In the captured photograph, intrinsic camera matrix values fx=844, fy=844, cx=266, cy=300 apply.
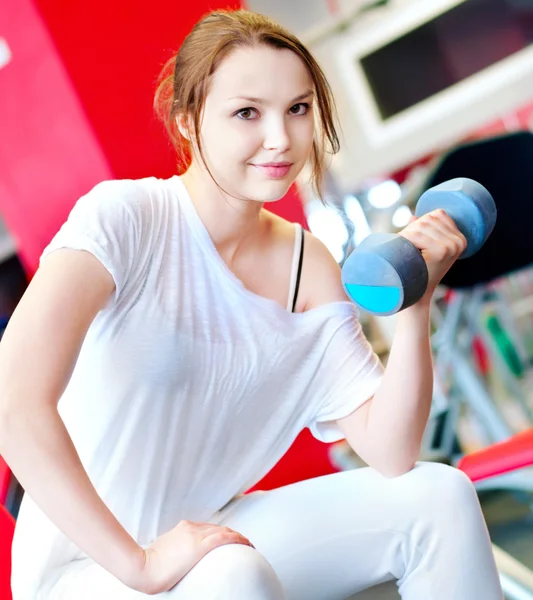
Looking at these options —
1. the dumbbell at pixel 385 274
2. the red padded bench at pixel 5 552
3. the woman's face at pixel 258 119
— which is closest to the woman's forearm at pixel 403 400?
the dumbbell at pixel 385 274

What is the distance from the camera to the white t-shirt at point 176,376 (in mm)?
940

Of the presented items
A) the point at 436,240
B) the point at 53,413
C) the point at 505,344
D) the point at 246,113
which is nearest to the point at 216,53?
the point at 246,113

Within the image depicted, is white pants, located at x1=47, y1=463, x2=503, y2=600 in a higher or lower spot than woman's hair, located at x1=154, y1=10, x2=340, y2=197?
lower

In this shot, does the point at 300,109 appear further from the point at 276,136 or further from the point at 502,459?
the point at 502,459

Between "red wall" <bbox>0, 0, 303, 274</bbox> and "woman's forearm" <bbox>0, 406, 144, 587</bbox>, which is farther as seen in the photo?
"red wall" <bbox>0, 0, 303, 274</bbox>

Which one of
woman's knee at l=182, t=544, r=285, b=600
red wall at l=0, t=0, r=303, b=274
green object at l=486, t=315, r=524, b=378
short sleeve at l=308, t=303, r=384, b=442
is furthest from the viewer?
green object at l=486, t=315, r=524, b=378

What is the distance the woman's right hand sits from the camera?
82cm

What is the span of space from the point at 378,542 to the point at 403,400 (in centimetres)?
16

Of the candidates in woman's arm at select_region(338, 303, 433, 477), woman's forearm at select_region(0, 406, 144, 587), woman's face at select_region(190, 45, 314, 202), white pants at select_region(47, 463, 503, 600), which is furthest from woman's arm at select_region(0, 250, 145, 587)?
woman's arm at select_region(338, 303, 433, 477)

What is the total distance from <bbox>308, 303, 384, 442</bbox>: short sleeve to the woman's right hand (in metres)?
0.28

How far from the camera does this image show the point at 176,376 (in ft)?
3.21

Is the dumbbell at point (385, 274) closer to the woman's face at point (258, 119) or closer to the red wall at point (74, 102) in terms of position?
the woman's face at point (258, 119)

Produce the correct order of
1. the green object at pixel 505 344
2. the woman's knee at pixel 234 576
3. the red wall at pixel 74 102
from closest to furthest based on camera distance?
the woman's knee at pixel 234 576
the red wall at pixel 74 102
the green object at pixel 505 344

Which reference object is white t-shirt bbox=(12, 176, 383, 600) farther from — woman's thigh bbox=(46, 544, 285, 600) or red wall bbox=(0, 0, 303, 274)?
red wall bbox=(0, 0, 303, 274)
